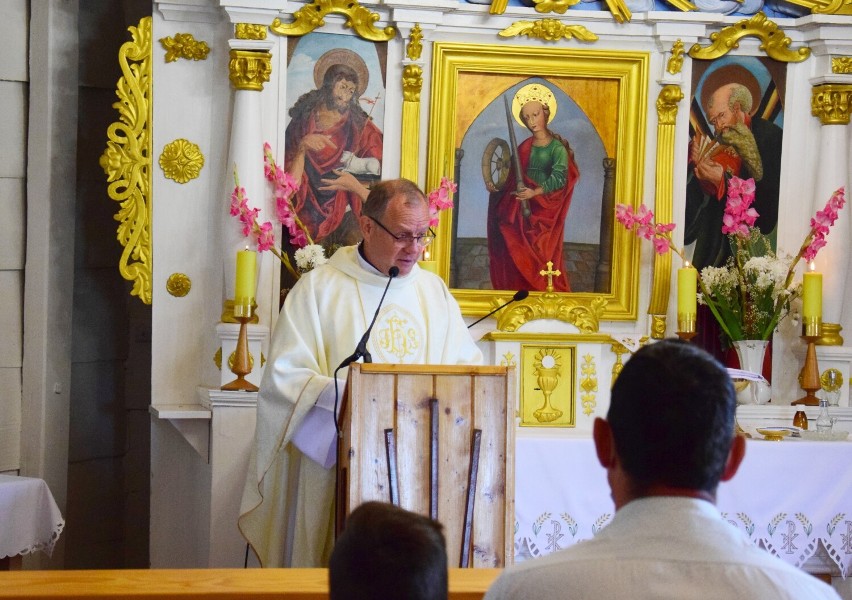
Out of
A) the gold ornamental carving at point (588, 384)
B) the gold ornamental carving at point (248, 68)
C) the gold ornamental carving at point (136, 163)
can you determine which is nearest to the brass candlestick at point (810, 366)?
the gold ornamental carving at point (588, 384)

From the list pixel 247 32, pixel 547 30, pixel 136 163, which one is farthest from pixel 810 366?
pixel 136 163

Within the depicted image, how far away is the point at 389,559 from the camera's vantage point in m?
1.74

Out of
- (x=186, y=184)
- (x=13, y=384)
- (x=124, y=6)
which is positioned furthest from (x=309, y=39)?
(x=13, y=384)

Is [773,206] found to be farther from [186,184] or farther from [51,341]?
[51,341]

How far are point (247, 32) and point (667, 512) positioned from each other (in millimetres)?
5413

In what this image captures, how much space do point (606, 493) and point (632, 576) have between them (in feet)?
13.2

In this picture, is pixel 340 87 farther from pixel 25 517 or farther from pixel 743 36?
pixel 25 517

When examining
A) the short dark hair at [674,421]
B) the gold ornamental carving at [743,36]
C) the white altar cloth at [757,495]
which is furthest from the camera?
the gold ornamental carving at [743,36]

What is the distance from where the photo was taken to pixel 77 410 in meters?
7.87

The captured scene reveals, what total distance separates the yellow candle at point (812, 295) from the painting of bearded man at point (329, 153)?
2.44 m

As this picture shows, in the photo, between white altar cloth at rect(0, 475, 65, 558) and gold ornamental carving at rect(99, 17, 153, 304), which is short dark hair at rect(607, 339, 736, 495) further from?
gold ornamental carving at rect(99, 17, 153, 304)

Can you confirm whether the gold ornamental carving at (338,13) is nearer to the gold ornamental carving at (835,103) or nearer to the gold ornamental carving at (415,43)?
the gold ornamental carving at (415,43)

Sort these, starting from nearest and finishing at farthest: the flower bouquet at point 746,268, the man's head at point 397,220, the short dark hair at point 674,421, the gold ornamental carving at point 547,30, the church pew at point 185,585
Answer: the short dark hair at point 674,421 < the church pew at point 185,585 < the man's head at point 397,220 < the flower bouquet at point 746,268 < the gold ornamental carving at point 547,30

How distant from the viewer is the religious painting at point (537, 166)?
23.1 feet
